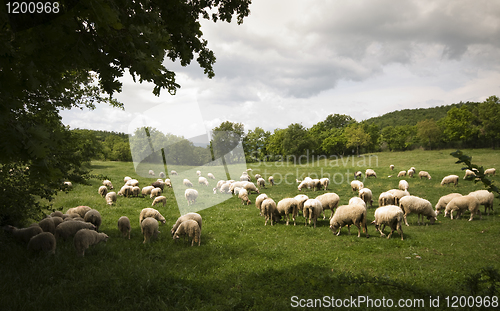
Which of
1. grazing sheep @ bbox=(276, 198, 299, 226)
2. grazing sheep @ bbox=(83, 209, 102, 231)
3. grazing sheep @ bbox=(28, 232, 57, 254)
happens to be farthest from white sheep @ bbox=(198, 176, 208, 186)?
grazing sheep @ bbox=(28, 232, 57, 254)

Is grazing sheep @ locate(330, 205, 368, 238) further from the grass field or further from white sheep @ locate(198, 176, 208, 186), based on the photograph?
white sheep @ locate(198, 176, 208, 186)

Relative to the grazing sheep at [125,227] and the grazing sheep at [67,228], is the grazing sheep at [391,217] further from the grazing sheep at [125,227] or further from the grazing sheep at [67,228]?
the grazing sheep at [67,228]

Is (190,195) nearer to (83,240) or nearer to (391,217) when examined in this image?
(83,240)

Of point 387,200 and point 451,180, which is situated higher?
point 387,200

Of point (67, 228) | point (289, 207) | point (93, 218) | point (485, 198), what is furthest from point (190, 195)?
point (485, 198)

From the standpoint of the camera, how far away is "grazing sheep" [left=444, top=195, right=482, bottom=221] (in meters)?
14.4

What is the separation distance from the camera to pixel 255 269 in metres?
8.10

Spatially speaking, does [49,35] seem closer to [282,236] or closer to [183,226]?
[183,226]

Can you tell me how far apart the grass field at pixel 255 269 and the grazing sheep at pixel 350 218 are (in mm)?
587

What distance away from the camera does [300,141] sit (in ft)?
264

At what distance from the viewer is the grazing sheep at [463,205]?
14.4 m

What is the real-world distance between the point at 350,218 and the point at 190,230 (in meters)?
7.68

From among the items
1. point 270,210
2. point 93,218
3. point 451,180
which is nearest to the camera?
point 93,218

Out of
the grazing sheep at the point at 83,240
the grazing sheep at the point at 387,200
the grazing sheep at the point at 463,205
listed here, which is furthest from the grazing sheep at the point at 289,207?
the grazing sheep at the point at 83,240
